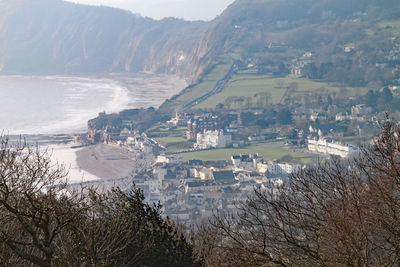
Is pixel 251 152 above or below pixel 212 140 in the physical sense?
below

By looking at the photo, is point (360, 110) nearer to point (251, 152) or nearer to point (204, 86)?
point (251, 152)

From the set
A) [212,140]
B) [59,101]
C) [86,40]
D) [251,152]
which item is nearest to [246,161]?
[251,152]

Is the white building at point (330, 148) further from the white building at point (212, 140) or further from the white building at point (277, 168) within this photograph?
the white building at point (212, 140)

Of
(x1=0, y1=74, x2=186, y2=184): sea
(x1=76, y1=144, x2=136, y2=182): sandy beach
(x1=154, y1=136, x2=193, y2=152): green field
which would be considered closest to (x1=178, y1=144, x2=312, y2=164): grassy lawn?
(x1=154, y1=136, x2=193, y2=152): green field

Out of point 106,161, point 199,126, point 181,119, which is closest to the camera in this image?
point 106,161

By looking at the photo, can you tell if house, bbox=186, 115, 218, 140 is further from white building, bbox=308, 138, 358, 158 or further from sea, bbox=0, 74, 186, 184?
white building, bbox=308, 138, 358, 158

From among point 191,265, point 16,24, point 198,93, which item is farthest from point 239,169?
point 16,24
